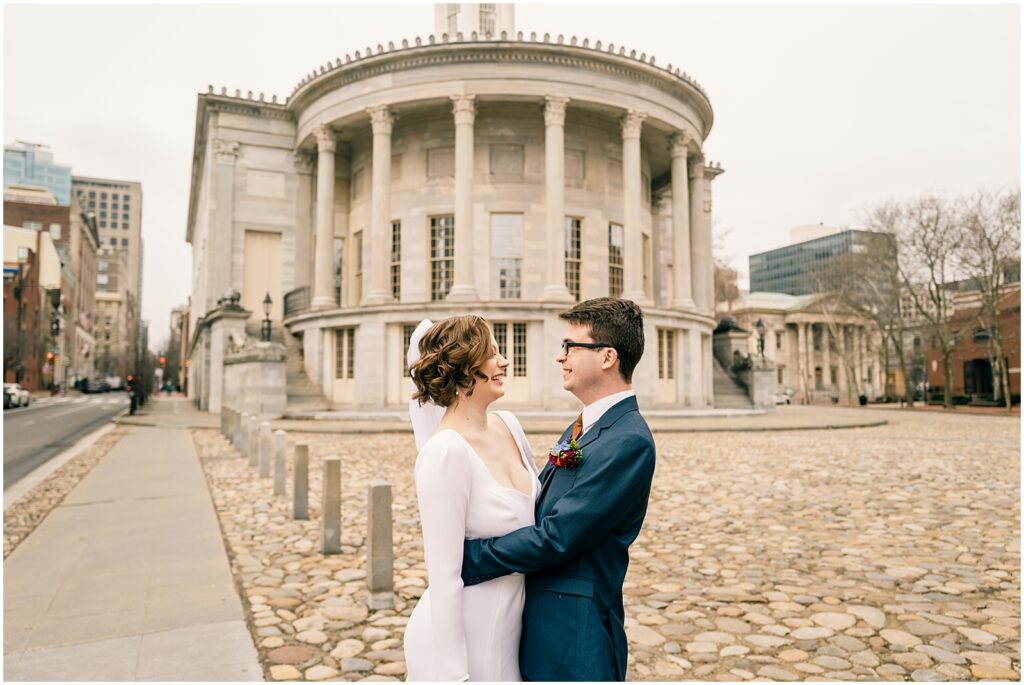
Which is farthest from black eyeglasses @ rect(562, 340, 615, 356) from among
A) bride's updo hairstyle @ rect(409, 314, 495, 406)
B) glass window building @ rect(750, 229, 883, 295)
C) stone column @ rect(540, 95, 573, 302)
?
glass window building @ rect(750, 229, 883, 295)

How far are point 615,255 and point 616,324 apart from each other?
32.2 meters

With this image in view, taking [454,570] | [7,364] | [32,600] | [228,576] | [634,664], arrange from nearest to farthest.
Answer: [454,570], [634,664], [32,600], [228,576], [7,364]

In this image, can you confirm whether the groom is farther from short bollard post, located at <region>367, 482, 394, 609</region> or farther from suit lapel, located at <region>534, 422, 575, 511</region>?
short bollard post, located at <region>367, 482, 394, 609</region>

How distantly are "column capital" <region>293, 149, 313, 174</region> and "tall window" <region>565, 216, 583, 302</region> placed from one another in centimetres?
1382

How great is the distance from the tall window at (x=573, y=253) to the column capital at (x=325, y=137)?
11502 millimetres

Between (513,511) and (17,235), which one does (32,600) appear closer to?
(513,511)

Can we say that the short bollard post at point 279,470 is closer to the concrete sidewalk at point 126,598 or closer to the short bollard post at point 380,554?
the concrete sidewalk at point 126,598

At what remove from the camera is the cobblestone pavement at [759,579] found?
4.63 m

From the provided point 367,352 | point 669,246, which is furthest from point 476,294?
point 669,246

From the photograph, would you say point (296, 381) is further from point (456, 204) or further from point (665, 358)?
point (665, 358)

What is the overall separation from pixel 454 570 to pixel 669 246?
40889 millimetres

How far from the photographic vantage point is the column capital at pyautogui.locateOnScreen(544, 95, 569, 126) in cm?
3058

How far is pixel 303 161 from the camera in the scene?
3666cm

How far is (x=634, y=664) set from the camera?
14.9ft
